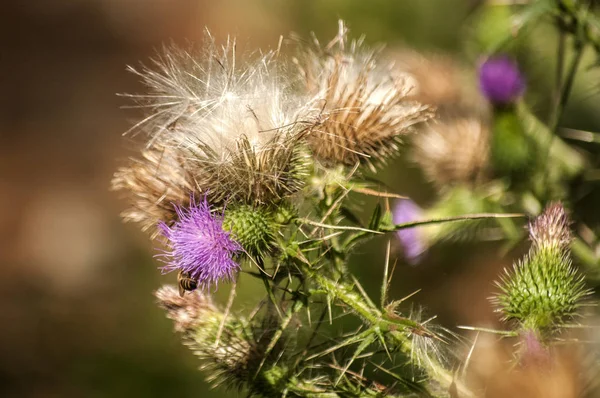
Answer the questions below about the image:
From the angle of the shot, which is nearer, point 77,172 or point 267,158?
point 267,158

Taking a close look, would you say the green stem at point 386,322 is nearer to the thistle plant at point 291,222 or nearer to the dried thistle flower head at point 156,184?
the thistle plant at point 291,222

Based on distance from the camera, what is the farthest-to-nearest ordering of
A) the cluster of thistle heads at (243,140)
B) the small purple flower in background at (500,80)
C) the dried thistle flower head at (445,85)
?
the dried thistle flower head at (445,85), the small purple flower in background at (500,80), the cluster of thistle heads at (243,140)

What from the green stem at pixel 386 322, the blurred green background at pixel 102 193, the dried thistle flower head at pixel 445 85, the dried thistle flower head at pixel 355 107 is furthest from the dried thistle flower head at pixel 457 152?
the green stem at pixel 386 322

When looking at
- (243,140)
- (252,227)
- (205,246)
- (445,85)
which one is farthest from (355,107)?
(445,85)

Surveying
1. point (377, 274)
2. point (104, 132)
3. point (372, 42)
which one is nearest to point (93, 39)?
point (104, 132)

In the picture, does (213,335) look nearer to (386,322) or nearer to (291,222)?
(291,222)

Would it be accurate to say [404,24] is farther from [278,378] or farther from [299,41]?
[278,378]
